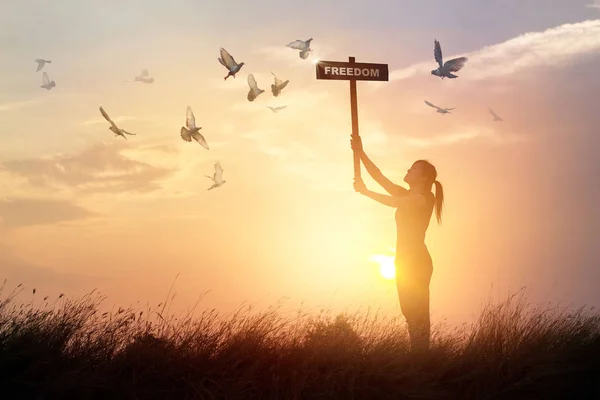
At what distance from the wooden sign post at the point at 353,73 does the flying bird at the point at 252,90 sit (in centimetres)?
81

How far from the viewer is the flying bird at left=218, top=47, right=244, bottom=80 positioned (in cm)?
1055

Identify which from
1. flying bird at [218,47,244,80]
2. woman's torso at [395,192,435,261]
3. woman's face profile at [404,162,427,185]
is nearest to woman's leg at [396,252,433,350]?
woman's torso at [395,192,435,261]

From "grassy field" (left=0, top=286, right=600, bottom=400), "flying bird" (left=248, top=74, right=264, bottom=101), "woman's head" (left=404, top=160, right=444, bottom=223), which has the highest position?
"flying bird" (left=248, top=74, right=264, bottom=101)

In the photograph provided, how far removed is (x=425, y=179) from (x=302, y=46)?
273 centimetres

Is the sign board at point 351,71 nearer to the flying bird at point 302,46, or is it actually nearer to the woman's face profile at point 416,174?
the flying bird at point 302,46

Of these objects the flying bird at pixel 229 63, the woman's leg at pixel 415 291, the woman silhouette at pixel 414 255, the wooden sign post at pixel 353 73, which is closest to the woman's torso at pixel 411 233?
the woman silhouette at pixel 414 255

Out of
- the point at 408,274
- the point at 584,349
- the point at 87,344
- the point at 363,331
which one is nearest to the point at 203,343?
the point at 87,344

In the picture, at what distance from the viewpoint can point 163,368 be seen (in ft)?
24.6

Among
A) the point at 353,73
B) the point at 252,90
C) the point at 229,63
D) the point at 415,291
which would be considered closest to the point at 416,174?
the point at 415,291

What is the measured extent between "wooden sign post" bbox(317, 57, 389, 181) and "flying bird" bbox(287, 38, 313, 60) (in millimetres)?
544

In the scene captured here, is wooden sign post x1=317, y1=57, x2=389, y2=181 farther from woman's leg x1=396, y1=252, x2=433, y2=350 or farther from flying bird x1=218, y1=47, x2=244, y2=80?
woman's leg x1=396, y1=252, x2=433, y2=350

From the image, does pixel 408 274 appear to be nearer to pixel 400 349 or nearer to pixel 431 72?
pixel 400 349

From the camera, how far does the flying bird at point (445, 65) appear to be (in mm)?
10781

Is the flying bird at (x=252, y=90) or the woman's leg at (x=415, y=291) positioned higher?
the flying bird at (x=252, y=90)
